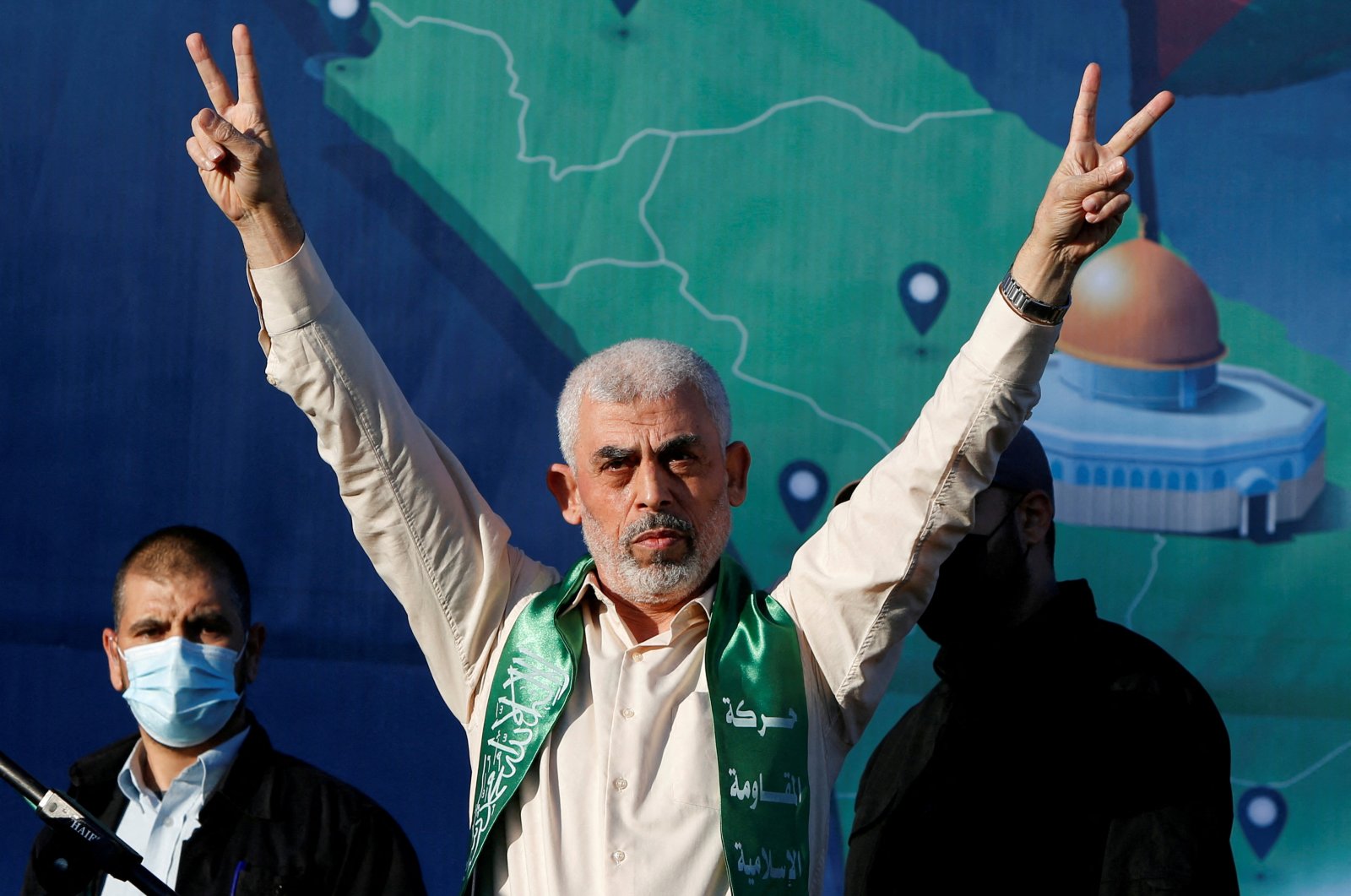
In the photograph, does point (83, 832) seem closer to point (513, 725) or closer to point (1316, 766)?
point (513, 725)

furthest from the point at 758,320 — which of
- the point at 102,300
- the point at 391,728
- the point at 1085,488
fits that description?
the point at 102,300

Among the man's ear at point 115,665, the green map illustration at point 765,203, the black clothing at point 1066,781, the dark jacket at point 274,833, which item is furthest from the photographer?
the green map illustration at point 765,203

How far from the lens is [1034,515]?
113 inches

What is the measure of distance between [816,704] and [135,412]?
1.92 m

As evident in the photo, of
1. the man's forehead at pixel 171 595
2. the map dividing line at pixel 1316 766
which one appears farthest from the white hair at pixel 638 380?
the map dividing line at pixel 1316 766

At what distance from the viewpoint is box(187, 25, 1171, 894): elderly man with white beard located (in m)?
2.24

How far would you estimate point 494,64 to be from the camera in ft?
12.1

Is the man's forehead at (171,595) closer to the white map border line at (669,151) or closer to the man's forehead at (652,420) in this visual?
the man's forehead at (652,420)

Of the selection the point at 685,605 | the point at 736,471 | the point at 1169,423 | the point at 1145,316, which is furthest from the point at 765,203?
the point at 685,605

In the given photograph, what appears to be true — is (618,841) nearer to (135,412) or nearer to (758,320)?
(758,320)

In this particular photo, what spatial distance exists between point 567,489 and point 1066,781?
96cm

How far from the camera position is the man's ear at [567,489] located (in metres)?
2.59

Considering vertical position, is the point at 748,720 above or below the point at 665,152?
below

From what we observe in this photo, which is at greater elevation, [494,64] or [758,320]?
[494,64]
